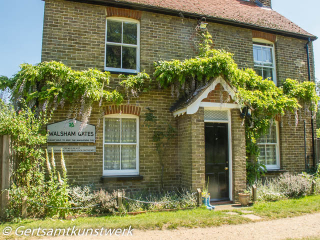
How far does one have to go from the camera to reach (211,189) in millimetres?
8367

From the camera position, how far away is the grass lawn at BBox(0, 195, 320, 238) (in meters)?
5.84

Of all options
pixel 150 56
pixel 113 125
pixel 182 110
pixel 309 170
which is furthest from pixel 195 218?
pixel 309 170

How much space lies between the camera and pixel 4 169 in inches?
252

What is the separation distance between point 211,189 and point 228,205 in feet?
2.29

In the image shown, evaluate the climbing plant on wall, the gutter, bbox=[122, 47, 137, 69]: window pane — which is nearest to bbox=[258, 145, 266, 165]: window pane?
the gutter

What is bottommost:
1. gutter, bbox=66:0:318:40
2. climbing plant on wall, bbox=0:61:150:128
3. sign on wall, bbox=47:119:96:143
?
sign on wall, bbox=47:119:96:143

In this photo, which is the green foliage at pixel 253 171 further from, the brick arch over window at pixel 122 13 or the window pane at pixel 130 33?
the brick arch over window at pixel 122 13

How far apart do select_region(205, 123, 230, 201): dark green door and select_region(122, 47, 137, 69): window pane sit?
332 centimetres

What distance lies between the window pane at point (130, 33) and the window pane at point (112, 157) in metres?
3.74

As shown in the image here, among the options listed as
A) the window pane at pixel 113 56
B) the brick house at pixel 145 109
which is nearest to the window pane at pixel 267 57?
the brick house at pixel 145 109

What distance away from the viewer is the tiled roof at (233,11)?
→ 9.67m

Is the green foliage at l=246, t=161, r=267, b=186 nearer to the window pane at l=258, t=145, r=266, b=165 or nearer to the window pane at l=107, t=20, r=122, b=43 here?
the window pane at l=258, t=145, r=266, b=165

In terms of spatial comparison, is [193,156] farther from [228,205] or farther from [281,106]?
[281,106]

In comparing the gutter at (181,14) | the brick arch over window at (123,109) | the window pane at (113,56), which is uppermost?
the gutter at (181,14)
